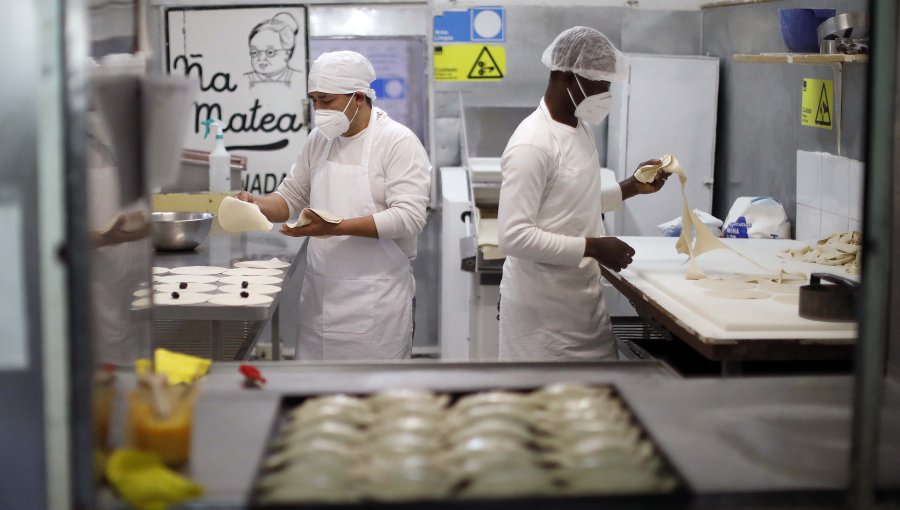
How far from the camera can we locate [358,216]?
350cm

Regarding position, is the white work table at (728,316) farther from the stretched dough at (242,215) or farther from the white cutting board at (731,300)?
the stretched dough at (242,215)

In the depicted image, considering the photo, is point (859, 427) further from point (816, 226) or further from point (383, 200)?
point (816, 226)

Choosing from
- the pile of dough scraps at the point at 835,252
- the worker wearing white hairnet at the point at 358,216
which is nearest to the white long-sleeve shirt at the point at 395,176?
the worker wearing white hairnet at the point at 358,216

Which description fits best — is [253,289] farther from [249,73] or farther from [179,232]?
[249,73]

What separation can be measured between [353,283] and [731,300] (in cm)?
139

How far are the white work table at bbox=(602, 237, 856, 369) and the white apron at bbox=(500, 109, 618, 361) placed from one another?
0.52 feet

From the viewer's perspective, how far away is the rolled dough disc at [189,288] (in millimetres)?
3531

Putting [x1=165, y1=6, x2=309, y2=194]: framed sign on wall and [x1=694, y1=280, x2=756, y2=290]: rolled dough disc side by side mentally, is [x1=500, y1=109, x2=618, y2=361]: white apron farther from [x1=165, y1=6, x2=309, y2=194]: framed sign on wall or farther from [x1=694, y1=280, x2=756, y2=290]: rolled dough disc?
[x1=165, y1=6, x2=309, y2=194]: framed sign on wall

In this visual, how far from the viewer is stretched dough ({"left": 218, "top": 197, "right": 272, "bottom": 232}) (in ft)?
11.8

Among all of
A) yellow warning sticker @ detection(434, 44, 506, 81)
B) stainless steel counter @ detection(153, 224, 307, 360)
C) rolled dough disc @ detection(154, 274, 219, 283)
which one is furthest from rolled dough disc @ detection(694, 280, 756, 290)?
yellow warning sticker @ detection(434, 44, 506, 81)

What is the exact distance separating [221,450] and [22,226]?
44 cm

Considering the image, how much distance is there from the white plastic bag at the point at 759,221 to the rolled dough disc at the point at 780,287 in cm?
121

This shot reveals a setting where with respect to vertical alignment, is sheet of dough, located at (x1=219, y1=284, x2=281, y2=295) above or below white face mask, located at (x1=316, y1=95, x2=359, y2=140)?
below

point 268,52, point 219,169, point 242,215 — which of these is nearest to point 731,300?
point 242,215
